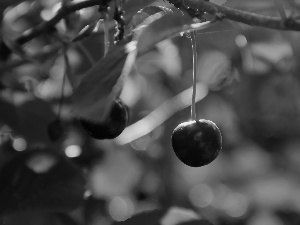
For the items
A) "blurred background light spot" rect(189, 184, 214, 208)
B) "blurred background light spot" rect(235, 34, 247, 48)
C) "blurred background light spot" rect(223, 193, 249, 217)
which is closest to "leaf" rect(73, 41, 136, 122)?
"blurred background light spot" rect(235, 34, 247, 48)

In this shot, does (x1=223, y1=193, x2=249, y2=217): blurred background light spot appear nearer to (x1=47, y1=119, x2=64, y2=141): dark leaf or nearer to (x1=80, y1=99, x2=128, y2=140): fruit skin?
(x1=47, y1=119, x2=64, y2=141): dark leaf

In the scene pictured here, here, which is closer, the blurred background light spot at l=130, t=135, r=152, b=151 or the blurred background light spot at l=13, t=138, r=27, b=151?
the blurred background light spot at l=13, t=138, r=27, b=151

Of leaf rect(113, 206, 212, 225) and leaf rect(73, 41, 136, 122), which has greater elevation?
leaf rect(73, 41, 136, 122)

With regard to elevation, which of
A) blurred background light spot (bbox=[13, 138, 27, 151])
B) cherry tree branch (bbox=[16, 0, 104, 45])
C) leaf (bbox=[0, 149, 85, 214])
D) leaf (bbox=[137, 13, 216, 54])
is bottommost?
blurred background light spot (bbox=[13, 138, 27, 151])

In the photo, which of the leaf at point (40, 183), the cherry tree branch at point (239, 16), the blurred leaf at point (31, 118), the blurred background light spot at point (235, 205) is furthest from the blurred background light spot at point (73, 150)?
the blurred background light spot at point (235, 205)

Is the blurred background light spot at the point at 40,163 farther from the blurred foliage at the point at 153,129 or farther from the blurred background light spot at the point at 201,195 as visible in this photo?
the blurred background light spot at the point at 201,195

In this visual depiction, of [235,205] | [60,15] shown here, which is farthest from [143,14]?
[235,205]
